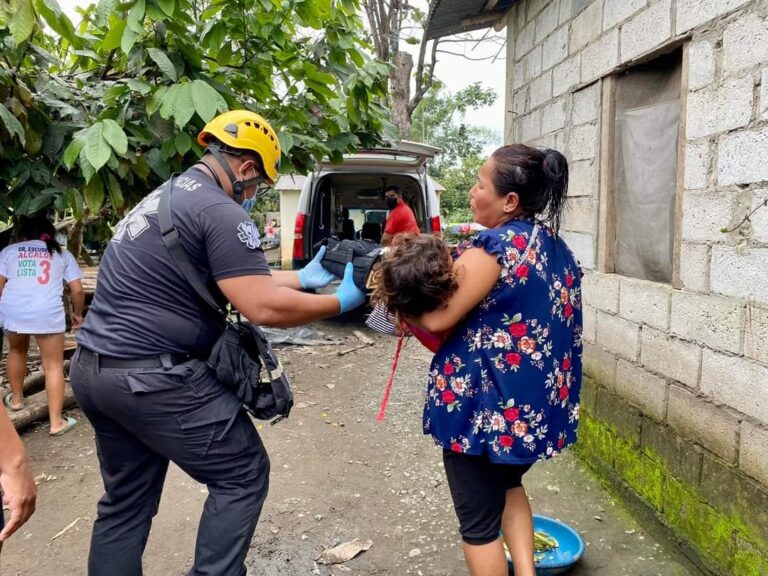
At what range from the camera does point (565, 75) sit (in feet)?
12.6

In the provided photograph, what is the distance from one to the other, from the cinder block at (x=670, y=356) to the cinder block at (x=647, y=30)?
4.44ft

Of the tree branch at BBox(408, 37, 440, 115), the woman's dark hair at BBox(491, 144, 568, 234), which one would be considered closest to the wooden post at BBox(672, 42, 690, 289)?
the woman's dark hair at BBox(491, 144, 568, 234)

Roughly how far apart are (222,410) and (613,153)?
2.52 metres

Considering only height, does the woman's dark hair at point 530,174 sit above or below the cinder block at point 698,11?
below

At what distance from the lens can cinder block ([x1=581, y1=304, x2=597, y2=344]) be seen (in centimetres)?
354

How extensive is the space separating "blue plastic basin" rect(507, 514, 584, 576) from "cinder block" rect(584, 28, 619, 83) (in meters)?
2.35

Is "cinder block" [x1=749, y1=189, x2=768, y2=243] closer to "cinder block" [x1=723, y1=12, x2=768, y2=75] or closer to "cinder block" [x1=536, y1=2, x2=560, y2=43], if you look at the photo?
"cinder block" [x1=723, y1=12, x2=768, y2=75]

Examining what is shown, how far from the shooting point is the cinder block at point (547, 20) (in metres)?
4.01

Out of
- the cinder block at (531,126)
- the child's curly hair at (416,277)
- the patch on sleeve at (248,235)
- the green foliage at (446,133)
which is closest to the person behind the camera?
the child's curly hair at (416,277)

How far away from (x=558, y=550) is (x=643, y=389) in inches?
34.6

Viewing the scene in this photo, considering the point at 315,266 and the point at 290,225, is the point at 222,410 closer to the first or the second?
the point at 315,266

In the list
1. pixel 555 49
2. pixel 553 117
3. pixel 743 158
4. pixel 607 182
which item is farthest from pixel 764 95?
pixel 555 49

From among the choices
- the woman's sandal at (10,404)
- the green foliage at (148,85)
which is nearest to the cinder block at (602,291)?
the green foliage at (148,85)

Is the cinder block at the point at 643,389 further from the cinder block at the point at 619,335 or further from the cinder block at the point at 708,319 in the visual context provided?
the cinder block at the point at 708,319
